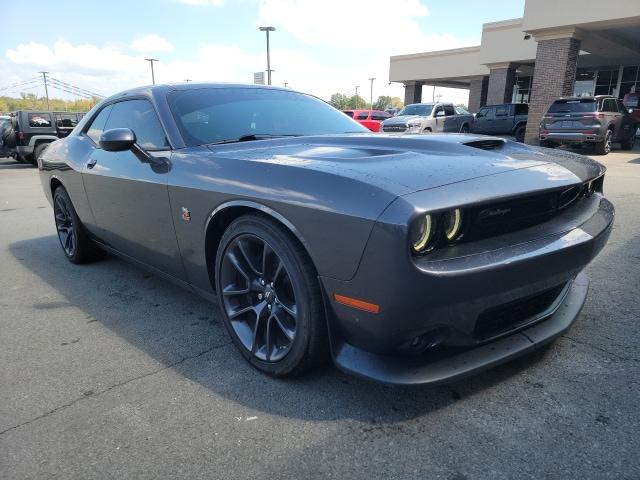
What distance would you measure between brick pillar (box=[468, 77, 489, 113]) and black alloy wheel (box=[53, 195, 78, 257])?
29.5 m

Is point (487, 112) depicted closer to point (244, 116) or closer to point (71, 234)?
point (71, 234)

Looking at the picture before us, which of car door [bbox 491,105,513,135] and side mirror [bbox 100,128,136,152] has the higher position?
side mirror [bbox 100,128,136,152]

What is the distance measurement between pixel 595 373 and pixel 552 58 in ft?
54.4

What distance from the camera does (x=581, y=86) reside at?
1118 inches

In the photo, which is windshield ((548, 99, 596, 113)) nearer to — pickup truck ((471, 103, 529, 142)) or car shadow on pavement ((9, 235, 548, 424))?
pickup truck ((471, 103, 529, 142))

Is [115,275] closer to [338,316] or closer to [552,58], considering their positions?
[338,316]

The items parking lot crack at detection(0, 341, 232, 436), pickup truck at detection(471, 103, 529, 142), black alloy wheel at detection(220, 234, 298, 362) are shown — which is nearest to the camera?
parking lot crack at detection(0, 341, 232, 436)

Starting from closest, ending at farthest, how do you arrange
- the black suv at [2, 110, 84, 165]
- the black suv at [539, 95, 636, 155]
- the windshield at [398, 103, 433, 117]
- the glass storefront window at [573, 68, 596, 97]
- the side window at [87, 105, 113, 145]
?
the side window at [87, 105, 113, 145], the black suv at [539, 95, 636, 155], the black suv at [2, 110, 84, 165], the windshield at [398, 103, 433, 117], the glass storefront window at [573, 68, 596, 97]

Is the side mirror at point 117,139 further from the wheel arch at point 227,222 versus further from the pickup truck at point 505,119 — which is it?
the pickup truck at point 505,119

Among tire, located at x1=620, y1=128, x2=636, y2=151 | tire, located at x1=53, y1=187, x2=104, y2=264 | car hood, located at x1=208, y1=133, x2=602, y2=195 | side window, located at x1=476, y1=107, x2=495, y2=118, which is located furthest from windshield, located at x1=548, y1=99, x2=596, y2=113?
tire, located at x1=53, y1=187, x2=104, y2=264

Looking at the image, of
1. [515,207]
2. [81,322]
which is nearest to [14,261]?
[81,322]

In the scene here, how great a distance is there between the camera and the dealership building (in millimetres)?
15102

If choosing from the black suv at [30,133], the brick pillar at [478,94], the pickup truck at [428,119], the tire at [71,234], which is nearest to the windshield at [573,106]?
the pickup truck at [428,119]

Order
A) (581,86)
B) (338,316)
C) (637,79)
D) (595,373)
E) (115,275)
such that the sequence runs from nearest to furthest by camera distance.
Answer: (338,316)
(595,373)
(115,275)
(637,79)
(581,86)
